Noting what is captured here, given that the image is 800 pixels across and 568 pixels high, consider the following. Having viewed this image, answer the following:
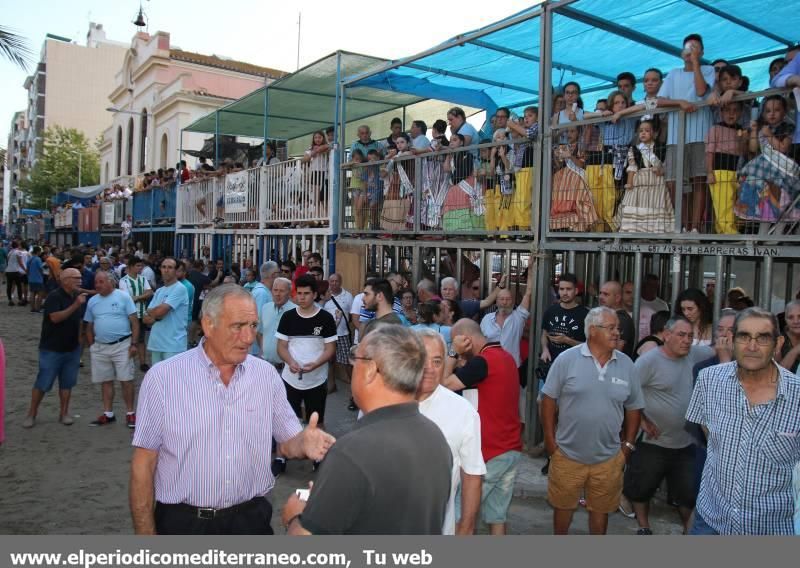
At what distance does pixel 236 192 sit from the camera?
16.2 metres

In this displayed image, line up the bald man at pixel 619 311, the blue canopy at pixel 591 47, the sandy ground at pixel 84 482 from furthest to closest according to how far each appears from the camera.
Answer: the blue canopy at pixel 591 47
the bald man at pixel 619 311
the sandy ground at pixel 84 482

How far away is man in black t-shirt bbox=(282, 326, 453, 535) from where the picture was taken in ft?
6.66

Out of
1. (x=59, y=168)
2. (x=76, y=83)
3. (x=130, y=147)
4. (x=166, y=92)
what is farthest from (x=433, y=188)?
(x=76, y=83)

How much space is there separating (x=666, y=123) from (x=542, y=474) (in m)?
3.72

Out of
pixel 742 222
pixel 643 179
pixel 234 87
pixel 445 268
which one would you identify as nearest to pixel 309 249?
pixel 445 268

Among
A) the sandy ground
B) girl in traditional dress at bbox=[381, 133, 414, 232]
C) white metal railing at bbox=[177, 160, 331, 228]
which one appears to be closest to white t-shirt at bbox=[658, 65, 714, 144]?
the sandy ground

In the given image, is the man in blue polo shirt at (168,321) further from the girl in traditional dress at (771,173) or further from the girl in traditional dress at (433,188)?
the girl in traditional dress at (771,173)

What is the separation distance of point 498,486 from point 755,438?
183 centimetres

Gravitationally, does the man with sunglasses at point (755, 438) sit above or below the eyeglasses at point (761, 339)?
below

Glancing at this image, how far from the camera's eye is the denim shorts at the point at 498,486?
14.7 ft

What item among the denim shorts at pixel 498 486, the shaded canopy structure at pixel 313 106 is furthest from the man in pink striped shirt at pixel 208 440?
the shaded canopy structure at pixel 313 106

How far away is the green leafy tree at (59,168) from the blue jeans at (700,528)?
61.1 meters

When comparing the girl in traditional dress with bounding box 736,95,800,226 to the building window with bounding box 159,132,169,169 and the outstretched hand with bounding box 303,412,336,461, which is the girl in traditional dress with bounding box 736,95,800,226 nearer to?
the outstretched hand with bounding box 303,412,336,461

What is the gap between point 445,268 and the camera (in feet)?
35.0
